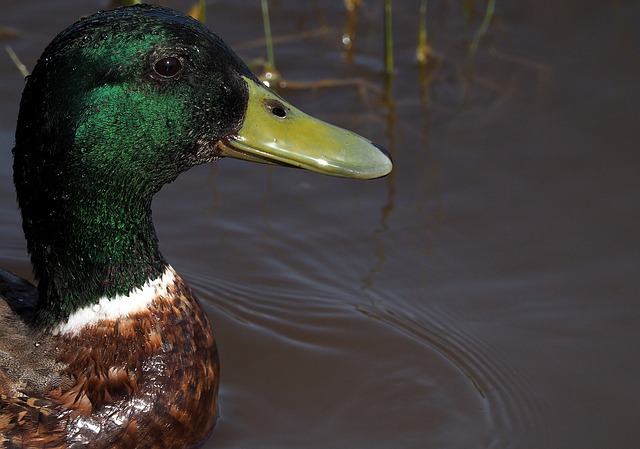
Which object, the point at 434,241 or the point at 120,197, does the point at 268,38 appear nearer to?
the point at 434,241

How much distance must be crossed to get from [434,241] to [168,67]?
2244 mm

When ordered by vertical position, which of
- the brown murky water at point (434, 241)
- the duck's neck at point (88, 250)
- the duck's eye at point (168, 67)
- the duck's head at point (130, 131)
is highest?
the duck's eye at point (168, 67)

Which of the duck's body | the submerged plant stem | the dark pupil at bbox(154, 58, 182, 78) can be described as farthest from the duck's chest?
the submerged plant stem

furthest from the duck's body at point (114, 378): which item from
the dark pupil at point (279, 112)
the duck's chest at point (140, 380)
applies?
the dark pupil at point (279, 112)

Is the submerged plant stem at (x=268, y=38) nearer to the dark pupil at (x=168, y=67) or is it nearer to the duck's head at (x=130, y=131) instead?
the duck's head at (x=130, y=131)

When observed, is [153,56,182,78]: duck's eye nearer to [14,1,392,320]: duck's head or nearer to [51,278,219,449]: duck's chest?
[14,1,392,320]: duck's head

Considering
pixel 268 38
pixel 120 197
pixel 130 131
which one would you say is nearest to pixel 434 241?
pixel 268 38

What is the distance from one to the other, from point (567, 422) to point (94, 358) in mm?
1949

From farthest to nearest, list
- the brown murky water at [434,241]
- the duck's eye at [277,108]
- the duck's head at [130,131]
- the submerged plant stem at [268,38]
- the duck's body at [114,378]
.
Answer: the submerged plant stem at [268,38] → the brown murky water at [434,241] → the duck's eye at [277,108] → the duck's body at [114,378] → the duck's head at [130,131]

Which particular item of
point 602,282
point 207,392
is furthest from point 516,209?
point 207,392

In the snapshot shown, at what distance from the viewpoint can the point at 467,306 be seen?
564 centimetres

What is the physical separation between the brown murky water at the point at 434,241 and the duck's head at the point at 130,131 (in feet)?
3.54

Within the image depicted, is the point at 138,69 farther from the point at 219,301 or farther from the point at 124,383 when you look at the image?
the point at 219,301

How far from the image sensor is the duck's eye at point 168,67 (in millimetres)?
4141
